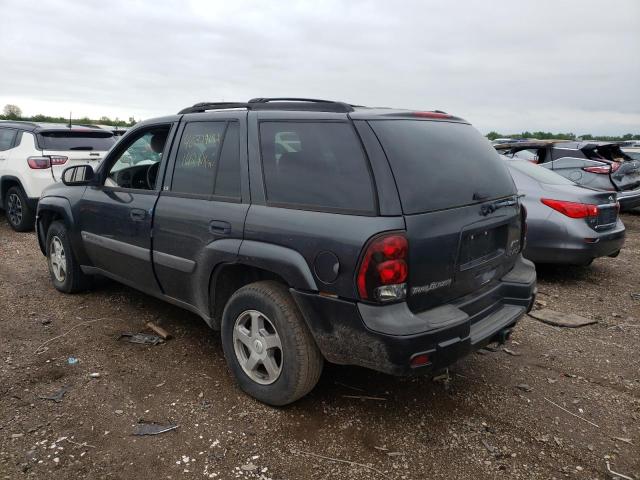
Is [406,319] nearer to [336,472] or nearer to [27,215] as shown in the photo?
[336,472]

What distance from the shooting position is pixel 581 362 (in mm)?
3896

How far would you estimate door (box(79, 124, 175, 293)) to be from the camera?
12.5 ft

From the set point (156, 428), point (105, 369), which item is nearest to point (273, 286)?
point (156, 428)

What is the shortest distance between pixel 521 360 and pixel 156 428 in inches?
105

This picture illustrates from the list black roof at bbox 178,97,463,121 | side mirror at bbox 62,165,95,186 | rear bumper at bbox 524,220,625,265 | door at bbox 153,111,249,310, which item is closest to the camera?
black roof at bbox 178,97,463,121

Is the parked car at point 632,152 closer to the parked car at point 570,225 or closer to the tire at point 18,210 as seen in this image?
the parked car at point 570,225

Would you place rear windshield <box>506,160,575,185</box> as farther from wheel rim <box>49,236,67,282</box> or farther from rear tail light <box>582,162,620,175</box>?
wheel rim <box>49,236,67,282</box>

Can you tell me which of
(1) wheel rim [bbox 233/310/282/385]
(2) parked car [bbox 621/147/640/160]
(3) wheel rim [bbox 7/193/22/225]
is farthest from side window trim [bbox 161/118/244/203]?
(2) parked car [bbox 621/147/640/160]

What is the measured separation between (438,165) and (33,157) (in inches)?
271

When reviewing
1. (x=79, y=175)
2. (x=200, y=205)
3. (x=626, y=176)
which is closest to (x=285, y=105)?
(x=200, y=205)

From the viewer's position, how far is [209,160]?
11.2 feet

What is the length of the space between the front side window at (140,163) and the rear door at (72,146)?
11.9 ft

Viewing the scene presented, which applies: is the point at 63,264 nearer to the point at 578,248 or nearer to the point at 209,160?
the point at 209,160

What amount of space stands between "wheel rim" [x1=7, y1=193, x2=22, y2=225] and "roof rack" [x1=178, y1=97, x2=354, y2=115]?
566 centimetres
